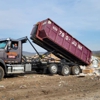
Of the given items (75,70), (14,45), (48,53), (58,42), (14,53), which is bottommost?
(75,70)

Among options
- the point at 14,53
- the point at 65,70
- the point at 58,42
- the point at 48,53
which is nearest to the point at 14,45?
the point at 14,53

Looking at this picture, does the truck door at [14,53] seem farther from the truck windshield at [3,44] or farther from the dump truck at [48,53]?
the truck windshield at [3,44]

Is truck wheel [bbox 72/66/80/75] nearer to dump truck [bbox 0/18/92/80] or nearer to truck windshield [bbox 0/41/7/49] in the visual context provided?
dump truck [bbox 0/18/92/80]

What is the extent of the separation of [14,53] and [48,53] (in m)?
3.41

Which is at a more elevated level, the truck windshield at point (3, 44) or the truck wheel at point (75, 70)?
the truck windshield at point (3, 44)

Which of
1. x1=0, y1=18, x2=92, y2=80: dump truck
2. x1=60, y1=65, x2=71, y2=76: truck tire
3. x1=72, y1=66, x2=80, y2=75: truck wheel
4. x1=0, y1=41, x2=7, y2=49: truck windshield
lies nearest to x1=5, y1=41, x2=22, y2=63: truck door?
x1=0, y1=18, x2=92, y2=80: dump truck

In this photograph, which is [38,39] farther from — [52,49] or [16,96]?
[16,96]

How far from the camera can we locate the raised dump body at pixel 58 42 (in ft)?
50.0

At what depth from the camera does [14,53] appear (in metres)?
13.8

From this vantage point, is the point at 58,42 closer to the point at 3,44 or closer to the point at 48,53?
the point at 48,53

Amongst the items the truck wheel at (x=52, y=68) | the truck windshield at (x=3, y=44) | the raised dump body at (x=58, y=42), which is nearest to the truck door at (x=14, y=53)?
the truck windshield at (x=3, y=44)

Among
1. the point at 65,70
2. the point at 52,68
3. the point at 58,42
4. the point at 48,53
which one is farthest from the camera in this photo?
the point at 65,70

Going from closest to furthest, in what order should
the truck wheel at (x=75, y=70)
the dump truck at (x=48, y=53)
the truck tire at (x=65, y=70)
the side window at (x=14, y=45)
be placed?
the dump truck at (x=48, y=53)
the side window at (x=14, y=45)
the truck tire at (x=65, y=70)
the truck wheel at (x=75, y=70)

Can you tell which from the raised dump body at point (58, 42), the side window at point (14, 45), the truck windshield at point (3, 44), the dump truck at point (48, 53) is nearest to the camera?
the truck windshield at point (3, 44)
